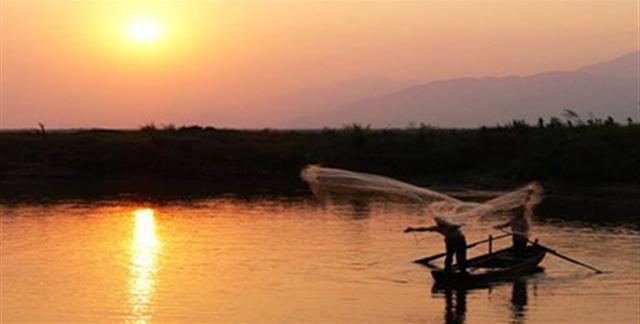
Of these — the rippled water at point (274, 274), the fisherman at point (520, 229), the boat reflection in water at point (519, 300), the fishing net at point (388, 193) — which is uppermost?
the fishing net at point (388, 193)

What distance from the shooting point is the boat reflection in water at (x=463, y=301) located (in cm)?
1777

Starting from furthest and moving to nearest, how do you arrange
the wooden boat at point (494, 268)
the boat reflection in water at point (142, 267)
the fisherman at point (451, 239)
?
the wooden boat at point (494, 268) < the fisherman at point (451, 239) < the boat reflection in water at point (142, 267)

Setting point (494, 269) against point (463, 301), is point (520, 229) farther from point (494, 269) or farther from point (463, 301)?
point (463, 301)

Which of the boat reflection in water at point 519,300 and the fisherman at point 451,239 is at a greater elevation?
the fisherman at point 451,239

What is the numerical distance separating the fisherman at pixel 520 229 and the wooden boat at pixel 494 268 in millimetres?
132

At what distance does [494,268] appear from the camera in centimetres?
2259

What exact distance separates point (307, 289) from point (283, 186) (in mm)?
28868

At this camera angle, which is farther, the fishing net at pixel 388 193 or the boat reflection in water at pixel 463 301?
the fishing net at pixel 388 193

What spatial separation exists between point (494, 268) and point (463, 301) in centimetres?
351

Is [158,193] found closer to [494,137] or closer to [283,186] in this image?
[283,186]

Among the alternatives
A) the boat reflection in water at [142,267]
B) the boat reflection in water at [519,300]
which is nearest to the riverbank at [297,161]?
the boat reflection in water at [142,267]

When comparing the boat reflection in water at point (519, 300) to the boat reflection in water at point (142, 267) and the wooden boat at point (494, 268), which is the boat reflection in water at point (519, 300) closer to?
the wooden boat at point (494, 268)

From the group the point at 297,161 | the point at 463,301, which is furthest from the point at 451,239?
the point at 297,161

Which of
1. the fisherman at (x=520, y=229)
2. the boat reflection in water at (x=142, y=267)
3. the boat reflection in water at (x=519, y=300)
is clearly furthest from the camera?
the fisherman at (x=520, y=229)
